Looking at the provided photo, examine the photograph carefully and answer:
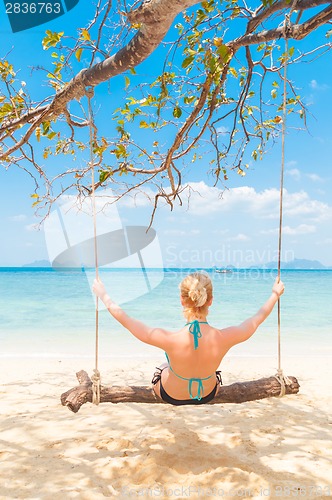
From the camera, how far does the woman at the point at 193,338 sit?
1.95 meters

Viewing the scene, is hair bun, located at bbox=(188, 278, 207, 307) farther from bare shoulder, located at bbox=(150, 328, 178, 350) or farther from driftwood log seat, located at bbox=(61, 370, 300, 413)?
driftwood log seat, located at bbox=(61, 370, 300, 413)

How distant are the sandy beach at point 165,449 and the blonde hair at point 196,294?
0.91 meters

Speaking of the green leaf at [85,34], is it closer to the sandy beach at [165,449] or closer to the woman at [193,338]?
the woman at [193,338]

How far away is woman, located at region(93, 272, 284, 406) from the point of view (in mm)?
1947

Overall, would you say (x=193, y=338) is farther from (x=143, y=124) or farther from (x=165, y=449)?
(x=143, y=124)

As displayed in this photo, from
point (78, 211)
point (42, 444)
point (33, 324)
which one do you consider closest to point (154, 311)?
point (33, 324)

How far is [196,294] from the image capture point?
75.1 inches

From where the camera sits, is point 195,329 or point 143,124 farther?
point 143,124

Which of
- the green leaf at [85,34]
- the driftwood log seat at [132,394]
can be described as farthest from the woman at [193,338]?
the green leaf at [85,34]

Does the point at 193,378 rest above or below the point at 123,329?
above

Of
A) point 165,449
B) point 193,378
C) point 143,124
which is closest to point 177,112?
point 143,124

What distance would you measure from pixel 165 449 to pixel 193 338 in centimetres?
98

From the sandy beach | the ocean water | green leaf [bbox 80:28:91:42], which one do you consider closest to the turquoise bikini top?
the sandy beach

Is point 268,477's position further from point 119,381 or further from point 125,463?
point 119,381
